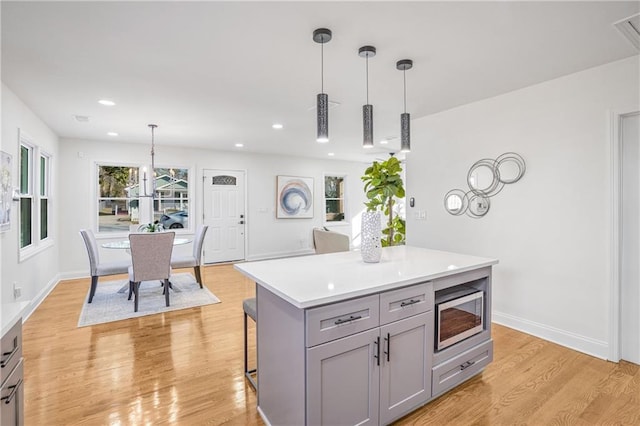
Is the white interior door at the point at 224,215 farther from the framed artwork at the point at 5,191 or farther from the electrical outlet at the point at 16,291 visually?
the framed artwork at the point at 5,191

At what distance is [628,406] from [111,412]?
128 inches

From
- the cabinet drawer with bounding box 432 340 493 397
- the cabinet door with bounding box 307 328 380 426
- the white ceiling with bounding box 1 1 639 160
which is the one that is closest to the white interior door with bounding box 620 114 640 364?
the white ceiling with bounding box 1 1 639 160

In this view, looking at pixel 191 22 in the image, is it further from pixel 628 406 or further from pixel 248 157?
pixel 248 157

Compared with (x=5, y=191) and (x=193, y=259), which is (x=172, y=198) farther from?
(x=5, y=191)

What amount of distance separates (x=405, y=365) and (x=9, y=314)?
6.05ft

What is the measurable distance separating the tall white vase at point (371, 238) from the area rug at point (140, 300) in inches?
106

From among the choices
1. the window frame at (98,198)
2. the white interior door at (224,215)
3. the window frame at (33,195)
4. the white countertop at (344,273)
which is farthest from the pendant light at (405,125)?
the white interior door at (224,215)

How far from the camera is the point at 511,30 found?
2.12 m

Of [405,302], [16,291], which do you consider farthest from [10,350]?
[16,291]

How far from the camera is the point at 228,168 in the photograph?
22.6ft

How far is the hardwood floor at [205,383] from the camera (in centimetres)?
196

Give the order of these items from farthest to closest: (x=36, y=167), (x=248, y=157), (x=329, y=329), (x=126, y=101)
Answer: (x=248, y=157), (x=36, y=167), (x=126, y=101), (x=329, y=329)

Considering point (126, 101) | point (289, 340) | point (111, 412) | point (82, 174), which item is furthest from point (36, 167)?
point (289, 340)

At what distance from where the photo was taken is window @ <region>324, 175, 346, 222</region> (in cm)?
829
